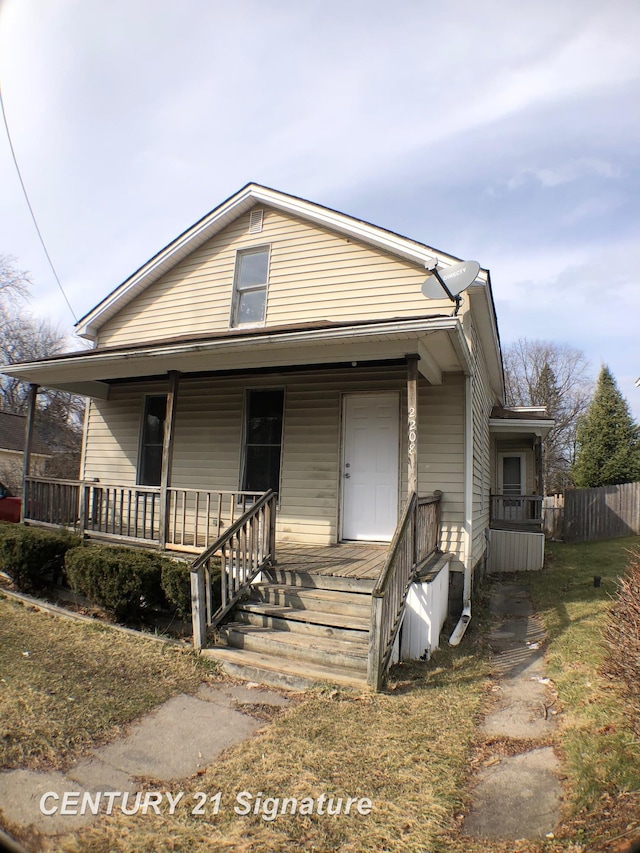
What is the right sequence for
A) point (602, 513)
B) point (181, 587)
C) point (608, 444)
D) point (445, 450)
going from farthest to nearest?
1. point (608, 444)
2. point (602, 513)
3. point (445, 450)
4. point (181, 587)

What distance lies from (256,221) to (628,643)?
9.13m

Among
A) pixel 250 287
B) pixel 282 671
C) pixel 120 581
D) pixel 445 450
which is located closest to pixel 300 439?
pixel 445 450

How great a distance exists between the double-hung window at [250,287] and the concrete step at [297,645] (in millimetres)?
5895

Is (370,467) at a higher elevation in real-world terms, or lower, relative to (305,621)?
higher

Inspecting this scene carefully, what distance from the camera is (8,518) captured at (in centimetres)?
1217

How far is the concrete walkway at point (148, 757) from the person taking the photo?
2.91 m

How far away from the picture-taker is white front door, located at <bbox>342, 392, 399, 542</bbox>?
7.86m

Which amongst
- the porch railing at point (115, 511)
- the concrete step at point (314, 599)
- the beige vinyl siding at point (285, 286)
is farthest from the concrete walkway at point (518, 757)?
the beige vinyl siding at point (285, 286)

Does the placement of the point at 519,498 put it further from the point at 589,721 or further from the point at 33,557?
the point at 33,557

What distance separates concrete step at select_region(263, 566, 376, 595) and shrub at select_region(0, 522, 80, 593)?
304 cm

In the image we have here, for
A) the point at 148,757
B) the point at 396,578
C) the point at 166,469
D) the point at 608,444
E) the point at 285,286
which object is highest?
the point at 285,286

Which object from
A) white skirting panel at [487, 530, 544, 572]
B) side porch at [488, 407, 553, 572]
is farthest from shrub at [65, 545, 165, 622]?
white skirting panel at [487, 530, 544, 572]

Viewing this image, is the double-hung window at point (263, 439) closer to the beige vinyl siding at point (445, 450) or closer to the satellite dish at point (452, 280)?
the beige vinyl siding at point (445, 450)

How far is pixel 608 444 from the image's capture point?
74.8 ft
